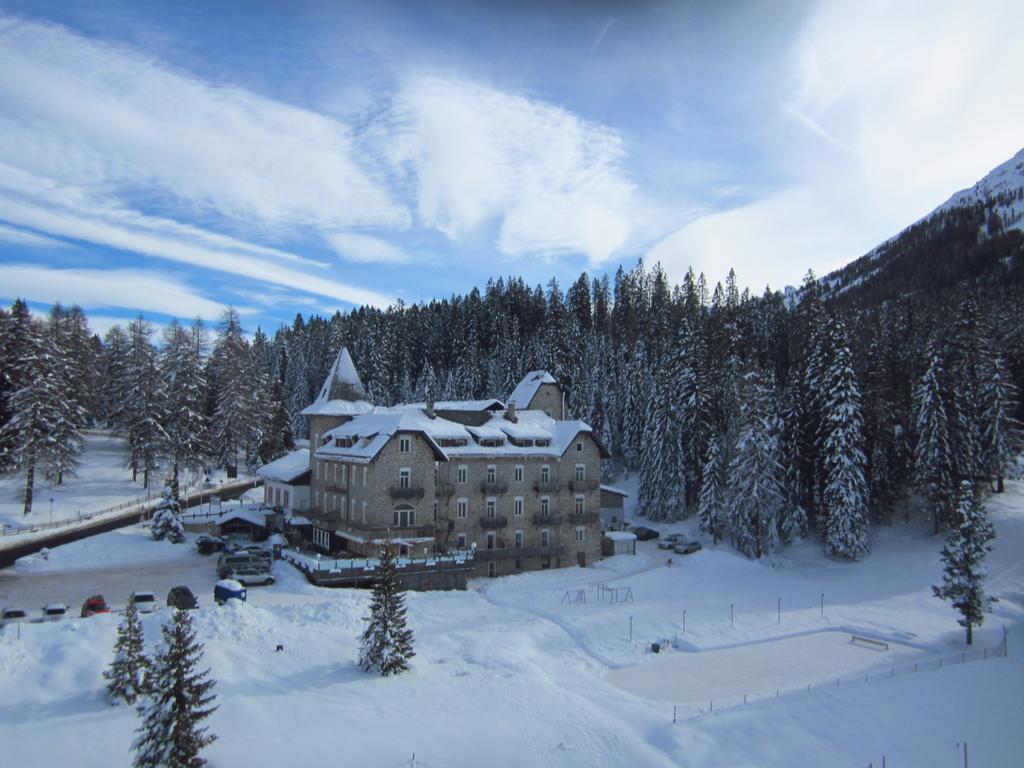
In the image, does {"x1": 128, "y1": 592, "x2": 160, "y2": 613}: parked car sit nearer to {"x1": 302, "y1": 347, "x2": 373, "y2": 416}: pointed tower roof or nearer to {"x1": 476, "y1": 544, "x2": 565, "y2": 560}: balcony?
{"x1": 476, "y1": 544, "x2": 565, "y2": 560}: balcony

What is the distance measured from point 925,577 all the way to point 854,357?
67.4 ft

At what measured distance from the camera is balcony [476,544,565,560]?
168ft

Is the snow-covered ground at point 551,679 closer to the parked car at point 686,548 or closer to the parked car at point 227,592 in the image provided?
the parked car at point 227,592

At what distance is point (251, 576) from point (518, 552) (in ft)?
64.4

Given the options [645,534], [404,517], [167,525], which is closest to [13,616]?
[167,525]

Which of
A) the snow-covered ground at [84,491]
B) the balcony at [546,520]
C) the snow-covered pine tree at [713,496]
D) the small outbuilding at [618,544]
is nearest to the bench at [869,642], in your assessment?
the small outbuilding at [618,544]

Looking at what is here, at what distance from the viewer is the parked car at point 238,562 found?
136 ft

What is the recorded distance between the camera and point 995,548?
168ft

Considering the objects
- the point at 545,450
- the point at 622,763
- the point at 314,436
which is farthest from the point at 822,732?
the point at 314,436

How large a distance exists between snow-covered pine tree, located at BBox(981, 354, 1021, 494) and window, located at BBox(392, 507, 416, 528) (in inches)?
1831

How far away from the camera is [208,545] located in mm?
48594

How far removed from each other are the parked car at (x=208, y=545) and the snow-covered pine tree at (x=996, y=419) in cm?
5998

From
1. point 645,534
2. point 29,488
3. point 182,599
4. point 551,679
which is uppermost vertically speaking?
point 29,488

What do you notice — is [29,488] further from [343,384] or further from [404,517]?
[404,517]
